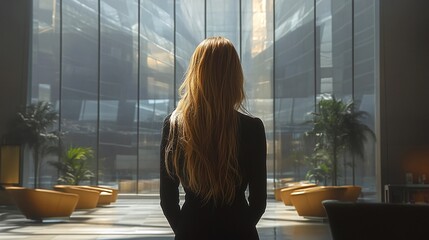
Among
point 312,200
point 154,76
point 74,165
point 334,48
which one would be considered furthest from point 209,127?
point 154,76

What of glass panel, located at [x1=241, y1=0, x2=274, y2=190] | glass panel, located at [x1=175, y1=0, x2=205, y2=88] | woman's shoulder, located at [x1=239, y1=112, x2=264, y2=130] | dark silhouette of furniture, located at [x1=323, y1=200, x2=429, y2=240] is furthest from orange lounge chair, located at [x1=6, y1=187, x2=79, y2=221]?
woman's shoulder, located at [x1=239, y1=112, x2=264, y2=130]

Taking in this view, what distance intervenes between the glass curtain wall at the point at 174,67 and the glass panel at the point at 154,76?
3cm

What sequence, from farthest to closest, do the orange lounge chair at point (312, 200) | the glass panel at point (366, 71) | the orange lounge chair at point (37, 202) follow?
the glass panel at point (366, 71), the orange lounge chair at point (312, 200), the orange lounge chair at point (37, 202)

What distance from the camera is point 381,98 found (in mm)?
14516

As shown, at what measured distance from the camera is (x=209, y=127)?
1.71 metres

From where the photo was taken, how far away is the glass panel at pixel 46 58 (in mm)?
14141

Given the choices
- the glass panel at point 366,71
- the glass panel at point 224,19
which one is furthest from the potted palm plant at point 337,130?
the glass panel at point 224,19

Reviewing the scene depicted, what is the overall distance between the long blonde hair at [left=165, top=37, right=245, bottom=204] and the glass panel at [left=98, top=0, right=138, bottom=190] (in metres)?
13.3

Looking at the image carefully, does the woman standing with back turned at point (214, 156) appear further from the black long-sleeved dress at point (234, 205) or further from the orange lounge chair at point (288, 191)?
the orange lounge chair at point (288, 191)

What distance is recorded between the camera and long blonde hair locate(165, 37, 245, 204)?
5.55 feet

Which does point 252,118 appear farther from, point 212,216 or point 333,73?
point 333,73

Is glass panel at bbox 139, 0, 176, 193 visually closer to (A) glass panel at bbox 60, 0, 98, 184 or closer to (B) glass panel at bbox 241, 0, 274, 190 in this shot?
(A) glass panel at bbox 60, 0, 98, 184

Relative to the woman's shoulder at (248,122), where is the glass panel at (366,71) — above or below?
above

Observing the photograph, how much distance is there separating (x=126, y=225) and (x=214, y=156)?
10.2 meters
